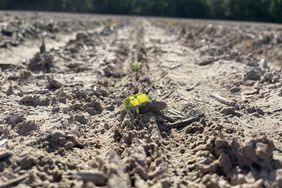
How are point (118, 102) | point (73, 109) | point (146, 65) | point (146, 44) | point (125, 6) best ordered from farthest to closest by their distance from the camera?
point (125, 6) < point (146, 44) < point (146, 65) < point (118, 102) < point (73, 109)

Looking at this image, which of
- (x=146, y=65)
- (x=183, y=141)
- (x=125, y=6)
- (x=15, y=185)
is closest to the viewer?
(x=15, y=185)

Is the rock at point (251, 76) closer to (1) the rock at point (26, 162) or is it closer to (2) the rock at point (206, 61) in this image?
(2) the rock at point (206, 61)

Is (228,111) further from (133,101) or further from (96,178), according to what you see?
(96,178)

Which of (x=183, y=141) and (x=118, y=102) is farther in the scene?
(x=118, y=102)

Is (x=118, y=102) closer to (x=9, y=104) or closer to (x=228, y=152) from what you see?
(x=9, y=104)

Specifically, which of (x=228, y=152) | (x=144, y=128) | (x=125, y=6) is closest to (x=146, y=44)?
(x=144, y=128)

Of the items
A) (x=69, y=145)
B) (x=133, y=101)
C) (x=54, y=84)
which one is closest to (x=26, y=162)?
(x=69, y=145)

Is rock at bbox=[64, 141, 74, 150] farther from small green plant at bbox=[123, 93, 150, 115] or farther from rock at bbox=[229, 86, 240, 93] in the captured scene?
rock at bbox=[229, 86, 240, 93]
